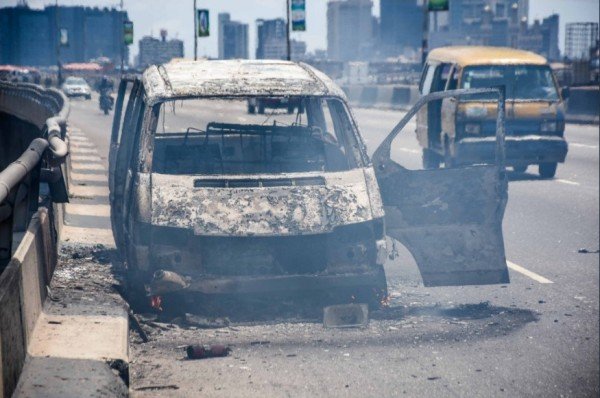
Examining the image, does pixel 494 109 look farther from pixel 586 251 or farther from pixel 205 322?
pixel 205 322

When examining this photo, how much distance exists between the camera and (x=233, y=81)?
834 centimetres

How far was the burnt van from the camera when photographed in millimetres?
7582

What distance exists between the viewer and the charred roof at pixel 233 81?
813 centimetres

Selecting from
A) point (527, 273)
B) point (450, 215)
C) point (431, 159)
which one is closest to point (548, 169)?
point (431, 159)

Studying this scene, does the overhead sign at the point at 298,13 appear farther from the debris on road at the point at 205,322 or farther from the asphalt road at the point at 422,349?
the debris on road at the point at 205,322

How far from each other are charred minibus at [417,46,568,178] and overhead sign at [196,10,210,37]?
67.6 meters

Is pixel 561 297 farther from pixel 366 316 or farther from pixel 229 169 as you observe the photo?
pixel 229 169

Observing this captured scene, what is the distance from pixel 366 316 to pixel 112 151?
138 inches

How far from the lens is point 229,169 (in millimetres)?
8922

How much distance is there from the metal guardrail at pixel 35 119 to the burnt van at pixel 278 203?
23.6 inches

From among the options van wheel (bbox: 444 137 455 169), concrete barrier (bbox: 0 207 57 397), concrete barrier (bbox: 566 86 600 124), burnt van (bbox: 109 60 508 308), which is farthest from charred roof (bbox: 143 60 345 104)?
concrete barrier (bbox: 566 86 600 124)

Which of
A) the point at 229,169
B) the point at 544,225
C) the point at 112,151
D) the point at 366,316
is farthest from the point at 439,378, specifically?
the point at 544,225

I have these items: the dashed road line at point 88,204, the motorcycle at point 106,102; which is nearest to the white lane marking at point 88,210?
the dashed road line at point 88,204

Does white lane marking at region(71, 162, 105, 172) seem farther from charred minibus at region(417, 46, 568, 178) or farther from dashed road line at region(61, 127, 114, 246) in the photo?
charred minibus at region(417, 46, 568, 178)
